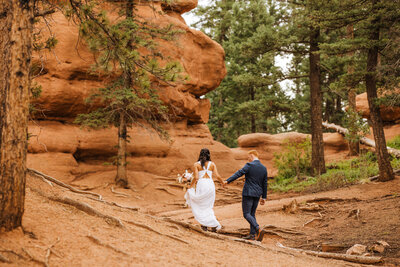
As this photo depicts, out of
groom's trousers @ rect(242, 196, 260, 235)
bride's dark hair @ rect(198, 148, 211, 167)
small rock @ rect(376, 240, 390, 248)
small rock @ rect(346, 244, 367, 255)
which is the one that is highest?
bride's dark hair @ rect(198, 148, 211, 167)

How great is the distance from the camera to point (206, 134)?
23156 mm

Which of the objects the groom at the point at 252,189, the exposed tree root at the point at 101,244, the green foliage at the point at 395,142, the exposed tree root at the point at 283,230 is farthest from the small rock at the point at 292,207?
the green foliage at the point at 395,142

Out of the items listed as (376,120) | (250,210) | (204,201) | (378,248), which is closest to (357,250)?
(378,248)

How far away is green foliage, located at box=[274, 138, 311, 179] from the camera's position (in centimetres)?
1931

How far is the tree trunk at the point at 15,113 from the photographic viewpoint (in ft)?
11.8

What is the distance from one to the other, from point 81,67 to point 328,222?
14487 mm

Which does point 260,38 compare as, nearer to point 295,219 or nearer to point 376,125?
point 376,125

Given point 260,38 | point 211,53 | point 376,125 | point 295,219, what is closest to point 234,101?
point 211,53

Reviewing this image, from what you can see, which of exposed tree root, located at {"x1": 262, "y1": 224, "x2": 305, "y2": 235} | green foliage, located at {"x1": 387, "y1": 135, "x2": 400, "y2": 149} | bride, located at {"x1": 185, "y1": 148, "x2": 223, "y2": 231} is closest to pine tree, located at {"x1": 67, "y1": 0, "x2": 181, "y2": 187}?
bride, located at {"x1": 185, "y1": 148, "x2": 223, "y2": 231}

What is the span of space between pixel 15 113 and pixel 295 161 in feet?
59.3

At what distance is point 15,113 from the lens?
3719 millimetres

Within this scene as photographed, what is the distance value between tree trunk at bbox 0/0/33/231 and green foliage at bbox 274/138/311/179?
16948 millimetres

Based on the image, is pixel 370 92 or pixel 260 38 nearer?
pixel 370 92

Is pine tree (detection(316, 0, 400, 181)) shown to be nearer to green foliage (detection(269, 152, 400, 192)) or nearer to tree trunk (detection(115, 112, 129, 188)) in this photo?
green foliage (detection(269, 152, 400, 192))
